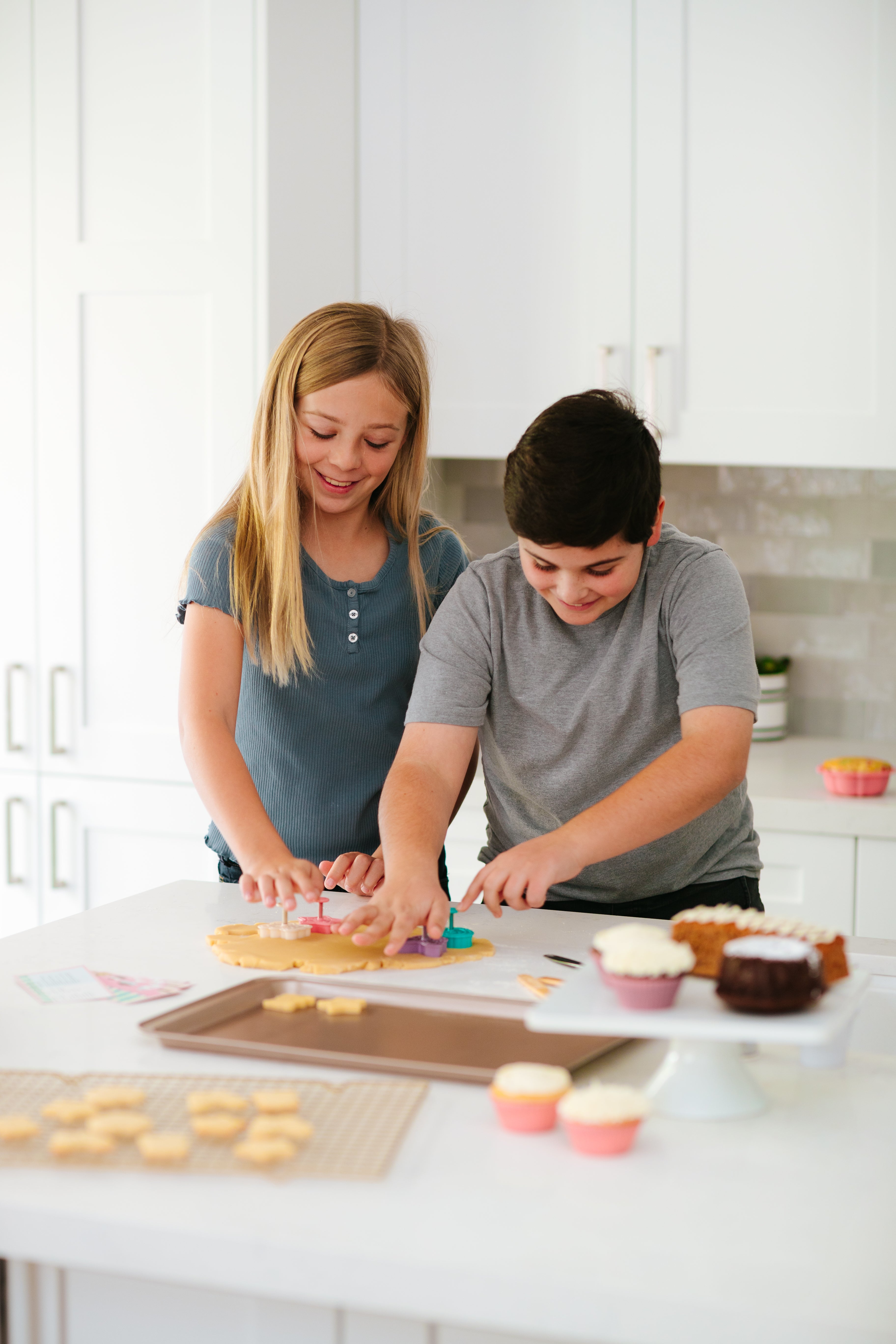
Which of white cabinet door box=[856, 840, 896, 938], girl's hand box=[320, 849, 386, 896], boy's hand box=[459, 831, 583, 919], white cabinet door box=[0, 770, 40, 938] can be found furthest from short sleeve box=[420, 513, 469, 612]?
white cabinet door box=[0, 770, 40, 938]

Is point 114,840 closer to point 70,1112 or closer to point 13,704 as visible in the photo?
point 13,704

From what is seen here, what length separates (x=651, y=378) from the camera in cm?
237

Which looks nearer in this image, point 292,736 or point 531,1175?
point 531,1175

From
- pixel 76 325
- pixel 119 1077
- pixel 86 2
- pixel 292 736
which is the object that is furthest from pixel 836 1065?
pixel 86 2

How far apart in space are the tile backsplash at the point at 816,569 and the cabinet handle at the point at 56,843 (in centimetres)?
98

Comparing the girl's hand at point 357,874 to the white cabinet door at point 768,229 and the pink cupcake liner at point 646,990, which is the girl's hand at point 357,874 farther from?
the white cabinet door at point 768,229

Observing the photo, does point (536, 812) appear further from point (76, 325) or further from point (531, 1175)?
point (76, 325)

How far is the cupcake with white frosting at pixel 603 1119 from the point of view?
0.77 m

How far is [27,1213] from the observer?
725mm

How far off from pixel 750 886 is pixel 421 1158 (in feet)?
2.56

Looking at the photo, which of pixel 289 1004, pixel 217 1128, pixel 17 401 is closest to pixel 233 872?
pixel 289 1004

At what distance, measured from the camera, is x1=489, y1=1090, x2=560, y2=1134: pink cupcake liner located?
2.65 feet

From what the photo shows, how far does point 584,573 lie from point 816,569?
1.56 meters

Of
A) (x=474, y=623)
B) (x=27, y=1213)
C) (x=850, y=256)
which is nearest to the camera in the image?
(x=27, y=1213)
